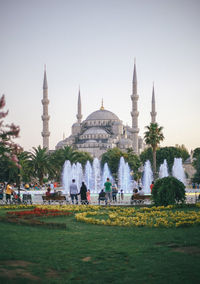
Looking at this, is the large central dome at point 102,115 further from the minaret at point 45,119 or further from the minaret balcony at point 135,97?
the minaret at point 45,119

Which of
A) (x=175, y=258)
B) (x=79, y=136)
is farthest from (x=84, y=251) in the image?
(x=79, y=136)

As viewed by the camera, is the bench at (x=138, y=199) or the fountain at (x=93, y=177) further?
the fountain at (x=93, y=177)

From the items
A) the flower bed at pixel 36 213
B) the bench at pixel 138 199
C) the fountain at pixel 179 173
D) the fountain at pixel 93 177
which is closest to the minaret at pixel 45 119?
the fountain at pixel 93 177

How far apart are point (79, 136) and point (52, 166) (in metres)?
49.9

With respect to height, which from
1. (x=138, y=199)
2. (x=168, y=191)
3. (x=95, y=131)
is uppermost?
(x=95, y=131)

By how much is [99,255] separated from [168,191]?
25.5 feet

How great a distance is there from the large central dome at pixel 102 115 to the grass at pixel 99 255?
8074 centimetres

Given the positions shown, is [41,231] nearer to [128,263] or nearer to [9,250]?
[9,250]

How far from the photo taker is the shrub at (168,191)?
13.2 metres

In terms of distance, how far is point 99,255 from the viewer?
19.1 feet

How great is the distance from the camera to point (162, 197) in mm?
13344

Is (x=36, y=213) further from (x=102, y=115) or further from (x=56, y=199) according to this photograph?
(x=102, y=115)

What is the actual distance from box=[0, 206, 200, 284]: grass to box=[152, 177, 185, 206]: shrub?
5.07 m

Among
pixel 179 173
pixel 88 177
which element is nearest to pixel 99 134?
pixel 88 177
